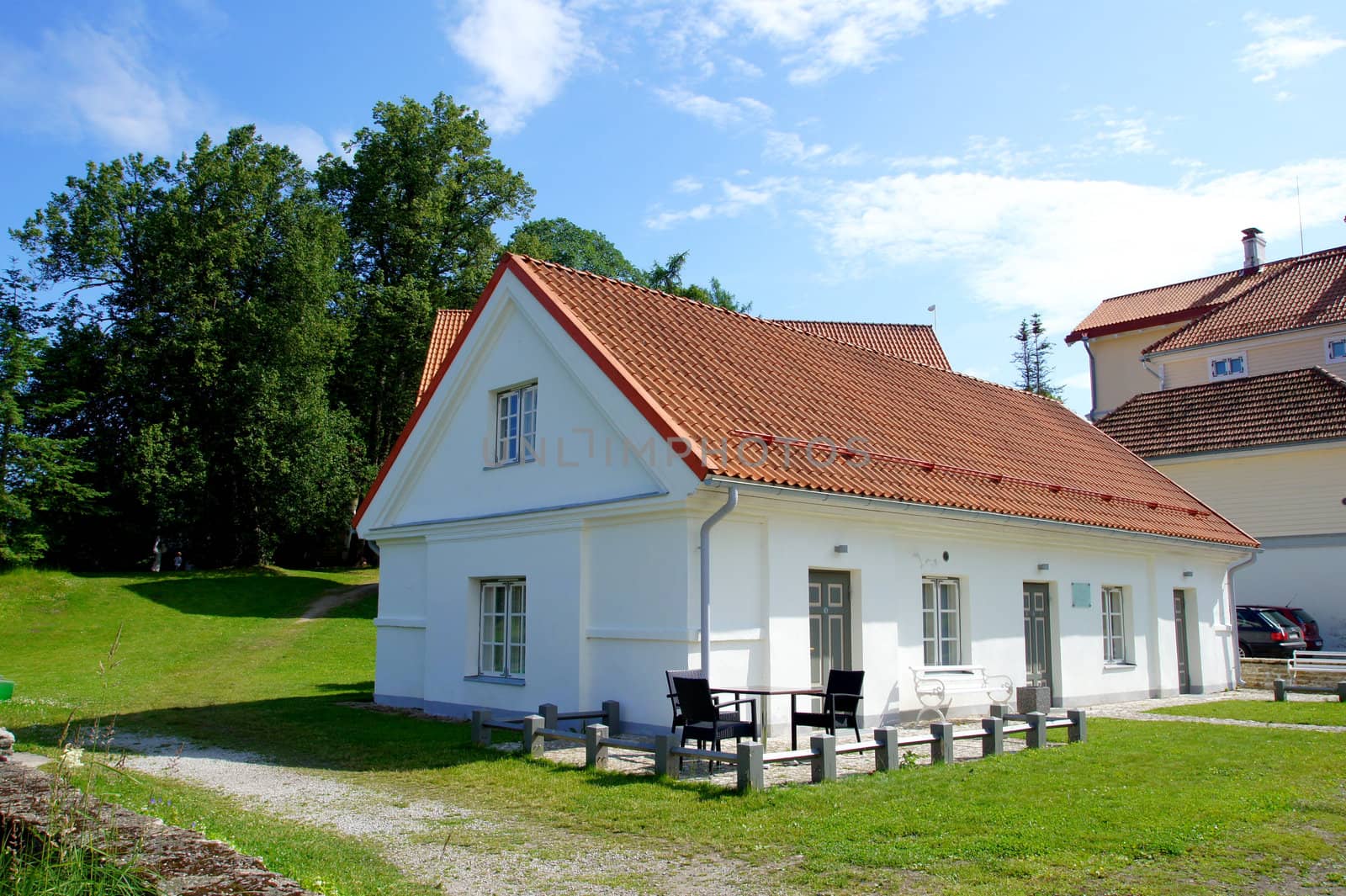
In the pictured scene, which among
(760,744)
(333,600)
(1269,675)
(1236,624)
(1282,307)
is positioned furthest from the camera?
(1282,307)

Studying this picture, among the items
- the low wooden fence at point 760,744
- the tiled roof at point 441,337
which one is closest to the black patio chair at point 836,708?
the low wooden fence at point 760,744

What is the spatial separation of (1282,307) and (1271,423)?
9.68 m

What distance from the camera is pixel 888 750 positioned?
9.84m

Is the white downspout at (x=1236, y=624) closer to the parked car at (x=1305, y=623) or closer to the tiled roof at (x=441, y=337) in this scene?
the parked car at (x=1305, y=623)

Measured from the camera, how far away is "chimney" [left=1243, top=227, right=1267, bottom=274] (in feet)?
141

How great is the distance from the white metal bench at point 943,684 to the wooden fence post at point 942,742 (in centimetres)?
274

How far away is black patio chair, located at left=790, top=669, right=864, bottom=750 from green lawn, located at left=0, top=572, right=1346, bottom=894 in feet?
3.22

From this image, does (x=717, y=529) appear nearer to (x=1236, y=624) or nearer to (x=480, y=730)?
(x=480, y=730)

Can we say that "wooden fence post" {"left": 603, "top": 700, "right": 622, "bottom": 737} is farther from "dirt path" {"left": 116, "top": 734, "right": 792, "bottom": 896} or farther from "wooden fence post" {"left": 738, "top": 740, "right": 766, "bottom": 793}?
"wooden fence post" {"left": 738, "top": 740, "right": 766, "bottom": 793}

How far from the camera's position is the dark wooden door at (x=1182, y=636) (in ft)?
63.2

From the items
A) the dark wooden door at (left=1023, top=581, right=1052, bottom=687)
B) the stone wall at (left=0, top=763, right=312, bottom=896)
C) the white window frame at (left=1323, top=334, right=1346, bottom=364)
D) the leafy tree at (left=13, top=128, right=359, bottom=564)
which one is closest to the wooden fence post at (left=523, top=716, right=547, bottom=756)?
the stone wall at (left=0, top=763, right=312, bottom=896)

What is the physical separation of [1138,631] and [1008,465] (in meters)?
4.01

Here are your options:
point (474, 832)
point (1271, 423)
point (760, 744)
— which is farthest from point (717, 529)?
point (1271, 423)

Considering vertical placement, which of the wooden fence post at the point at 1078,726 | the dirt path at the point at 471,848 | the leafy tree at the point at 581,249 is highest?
the leafy tree at the point at 581,249
